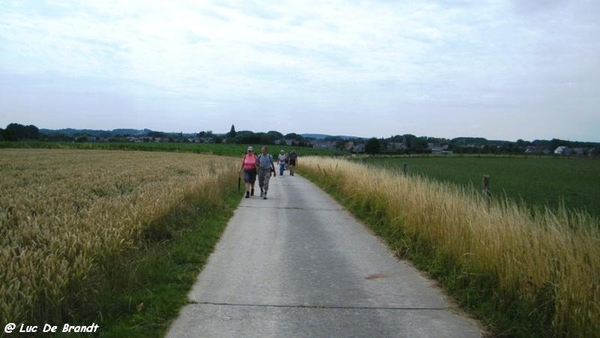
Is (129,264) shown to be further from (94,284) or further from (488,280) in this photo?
(488,280)

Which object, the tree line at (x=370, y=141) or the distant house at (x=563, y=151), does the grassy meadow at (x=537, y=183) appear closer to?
the tree line at (x=370, y=141)

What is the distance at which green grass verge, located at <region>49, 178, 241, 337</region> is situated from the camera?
4.73m

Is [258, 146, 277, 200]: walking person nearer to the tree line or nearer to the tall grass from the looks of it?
the tall grass

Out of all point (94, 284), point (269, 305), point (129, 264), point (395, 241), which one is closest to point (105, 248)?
point (129, 264)

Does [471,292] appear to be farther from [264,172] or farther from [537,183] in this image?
[537,183]

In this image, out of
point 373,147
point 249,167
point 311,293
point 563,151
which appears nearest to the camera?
point 311,293

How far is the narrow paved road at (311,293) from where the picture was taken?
4.80 m

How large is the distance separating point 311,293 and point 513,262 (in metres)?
2.36

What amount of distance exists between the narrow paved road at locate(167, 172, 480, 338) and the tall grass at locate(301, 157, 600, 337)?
39cm

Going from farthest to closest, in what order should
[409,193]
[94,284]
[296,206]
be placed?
[296,206]
[409,193]
[94,284]

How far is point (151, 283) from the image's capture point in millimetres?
6012

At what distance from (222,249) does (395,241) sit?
324 cm

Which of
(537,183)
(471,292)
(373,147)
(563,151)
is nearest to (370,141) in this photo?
(373,147)

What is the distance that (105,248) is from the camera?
6.16 m
